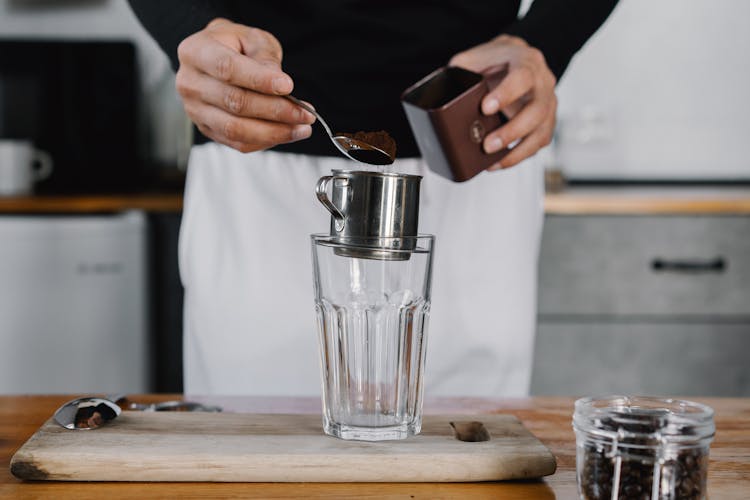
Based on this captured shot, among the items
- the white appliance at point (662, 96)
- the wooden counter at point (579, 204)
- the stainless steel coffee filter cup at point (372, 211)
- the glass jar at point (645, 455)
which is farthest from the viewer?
the white appliance at point (662, 96)

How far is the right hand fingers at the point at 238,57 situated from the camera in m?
0.78

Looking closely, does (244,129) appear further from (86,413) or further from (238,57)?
(86,413)

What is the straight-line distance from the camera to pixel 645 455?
0.54 m

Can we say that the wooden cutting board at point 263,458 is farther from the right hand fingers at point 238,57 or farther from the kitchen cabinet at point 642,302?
the kitchen cabinet at point 642,302

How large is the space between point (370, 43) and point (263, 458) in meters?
0.66

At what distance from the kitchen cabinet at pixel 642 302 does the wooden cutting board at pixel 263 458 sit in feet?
4.68

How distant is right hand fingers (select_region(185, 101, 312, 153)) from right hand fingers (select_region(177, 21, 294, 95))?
0.04 meters

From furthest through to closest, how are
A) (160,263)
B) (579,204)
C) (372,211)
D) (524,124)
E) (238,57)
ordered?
(160,263)
(579,204)
(524,124)
(238,57)
(372,211)

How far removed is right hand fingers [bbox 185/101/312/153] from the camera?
2.79 ft

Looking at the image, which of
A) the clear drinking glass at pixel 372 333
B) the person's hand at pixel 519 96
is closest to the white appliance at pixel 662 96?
the person's hand at pixel 519 96

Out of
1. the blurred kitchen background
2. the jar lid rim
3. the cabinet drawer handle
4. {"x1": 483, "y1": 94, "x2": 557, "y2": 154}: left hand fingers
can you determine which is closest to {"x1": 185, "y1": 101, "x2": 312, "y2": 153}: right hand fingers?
{"x1": 483, "y1": 94, "x2": 557, "y2": 154}: left hand fingers

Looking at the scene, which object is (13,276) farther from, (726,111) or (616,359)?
(726,111)

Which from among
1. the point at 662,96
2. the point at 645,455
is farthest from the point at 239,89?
the point at 662,96

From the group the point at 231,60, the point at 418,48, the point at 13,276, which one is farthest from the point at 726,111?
the point at 231,60
